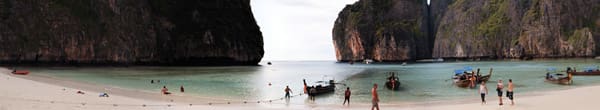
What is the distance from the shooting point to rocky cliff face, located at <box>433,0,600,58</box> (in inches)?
4759

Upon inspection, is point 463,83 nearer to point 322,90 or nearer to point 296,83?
point 322,90

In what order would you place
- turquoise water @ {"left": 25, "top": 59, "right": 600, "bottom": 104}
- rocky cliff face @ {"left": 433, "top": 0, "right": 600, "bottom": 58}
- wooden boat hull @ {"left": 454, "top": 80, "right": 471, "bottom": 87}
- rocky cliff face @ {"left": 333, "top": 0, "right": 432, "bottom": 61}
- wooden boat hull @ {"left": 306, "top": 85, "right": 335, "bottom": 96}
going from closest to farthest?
turquoise water @ {"left": 25, "top": 59, "right": 600, "bottom": 104} → wooden boat hull @ {"left": 306, "top": 85, "right": 335, "bottom": 96} → wooden boat hull @ {"left": 454, "top": 80, "right": 471, "bottom": 87} → rocky cliff face @ {"left": 433, "top": 0, "right": 600, "bottom": 58} → rocky cliff face @ {"left": 333, "top": 0, "right": 432, "bottom": 61}

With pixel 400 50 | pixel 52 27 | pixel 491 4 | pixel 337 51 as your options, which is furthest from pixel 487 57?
pixel 52 27

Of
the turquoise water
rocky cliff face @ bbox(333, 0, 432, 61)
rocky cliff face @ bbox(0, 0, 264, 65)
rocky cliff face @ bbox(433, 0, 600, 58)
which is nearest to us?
the turquoise water

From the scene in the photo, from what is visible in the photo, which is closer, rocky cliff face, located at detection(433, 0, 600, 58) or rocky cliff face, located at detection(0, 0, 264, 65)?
rocky cliff face, located at detection(0, 0, 264, 65)

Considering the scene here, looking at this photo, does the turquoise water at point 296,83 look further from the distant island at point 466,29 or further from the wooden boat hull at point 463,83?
the distant island at point 466,29

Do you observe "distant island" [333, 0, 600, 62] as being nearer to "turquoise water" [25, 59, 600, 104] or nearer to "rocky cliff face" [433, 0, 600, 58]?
"rocky cliff face" [433, 0, 600, 58]

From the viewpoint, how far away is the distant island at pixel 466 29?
123 m

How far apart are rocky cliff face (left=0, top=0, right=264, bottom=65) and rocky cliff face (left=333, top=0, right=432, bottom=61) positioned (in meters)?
74.2

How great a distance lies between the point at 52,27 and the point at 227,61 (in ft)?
107

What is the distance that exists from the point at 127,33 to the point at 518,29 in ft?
354

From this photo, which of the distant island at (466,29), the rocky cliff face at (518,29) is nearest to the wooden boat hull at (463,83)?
the distant island at (466,29)

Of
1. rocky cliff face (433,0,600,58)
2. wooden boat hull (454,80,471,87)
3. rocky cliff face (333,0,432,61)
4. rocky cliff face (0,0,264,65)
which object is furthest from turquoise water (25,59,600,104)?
rocky cliff face (333,0,432,61)

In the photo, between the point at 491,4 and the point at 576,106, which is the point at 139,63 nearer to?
the point at 576,106
